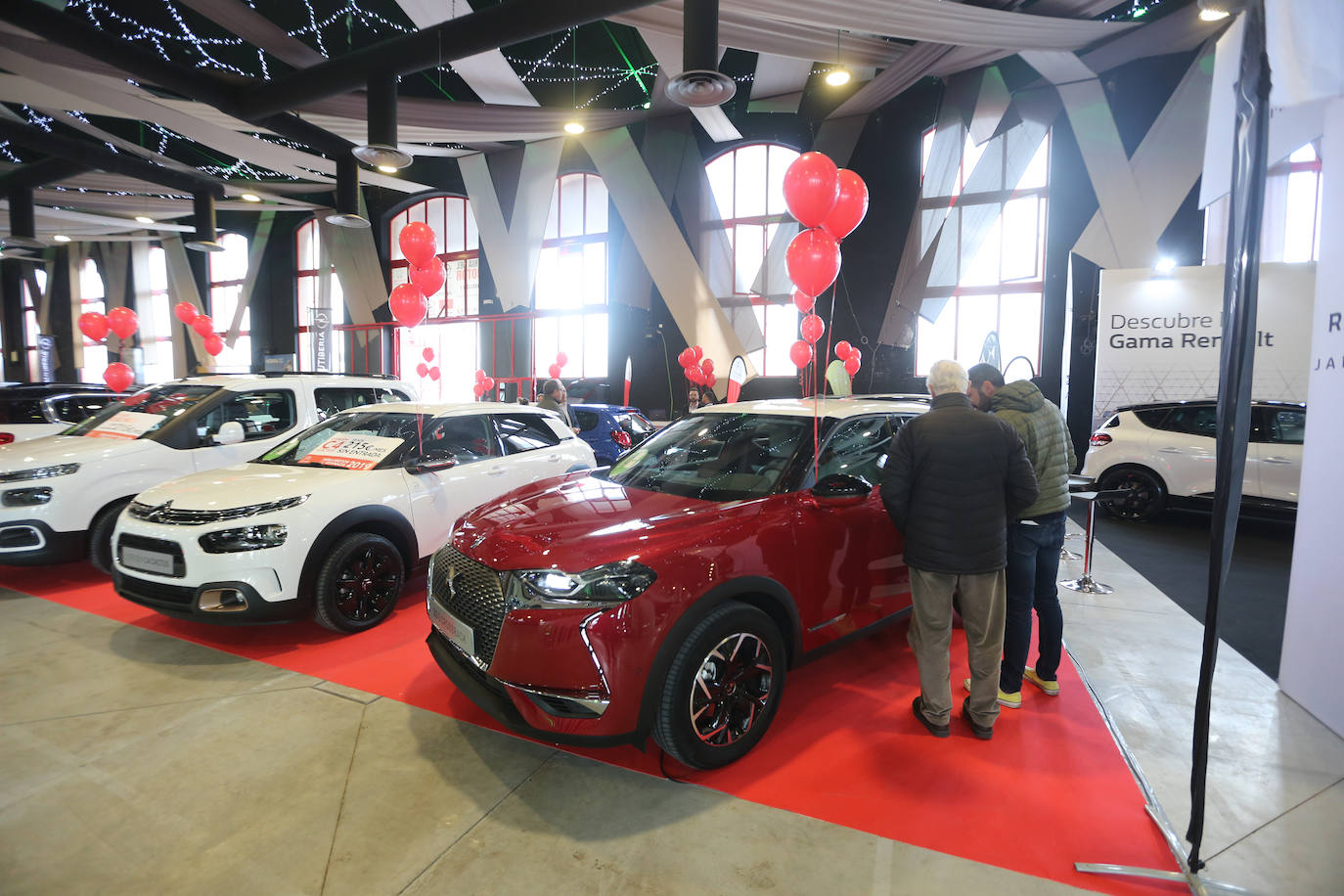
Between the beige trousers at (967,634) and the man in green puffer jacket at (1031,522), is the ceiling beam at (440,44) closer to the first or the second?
the man in green puffer jacket at (1031,522)

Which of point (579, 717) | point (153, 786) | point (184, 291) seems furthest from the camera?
point (184, 291)

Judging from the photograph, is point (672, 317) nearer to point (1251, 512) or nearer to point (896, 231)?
point (896, 231)

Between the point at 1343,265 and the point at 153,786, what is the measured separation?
17.3 feet

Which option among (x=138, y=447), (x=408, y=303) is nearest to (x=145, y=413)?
(x=138, y=447)

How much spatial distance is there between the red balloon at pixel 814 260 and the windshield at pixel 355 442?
3022 mm

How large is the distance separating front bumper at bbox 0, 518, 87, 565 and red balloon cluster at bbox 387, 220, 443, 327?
11.7 ft

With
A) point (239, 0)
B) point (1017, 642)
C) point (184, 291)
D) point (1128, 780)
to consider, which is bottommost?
point (1128, 780)

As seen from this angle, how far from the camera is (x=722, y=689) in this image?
2.40 metres

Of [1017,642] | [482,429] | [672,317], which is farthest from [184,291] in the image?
[1017,642]

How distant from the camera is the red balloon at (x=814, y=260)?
4.68m

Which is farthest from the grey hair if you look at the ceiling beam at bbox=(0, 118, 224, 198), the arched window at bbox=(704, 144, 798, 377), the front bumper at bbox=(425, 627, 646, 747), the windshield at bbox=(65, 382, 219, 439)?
the ceiling beam at bbox=(0, 118, 224, 198)

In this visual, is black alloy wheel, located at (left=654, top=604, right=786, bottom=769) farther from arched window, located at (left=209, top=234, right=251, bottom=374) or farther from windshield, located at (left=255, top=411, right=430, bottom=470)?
arched window, located at (left=209, top=234, right=251, bottom=374)

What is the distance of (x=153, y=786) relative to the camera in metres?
2.33

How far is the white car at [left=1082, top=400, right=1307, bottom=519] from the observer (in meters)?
6.28
